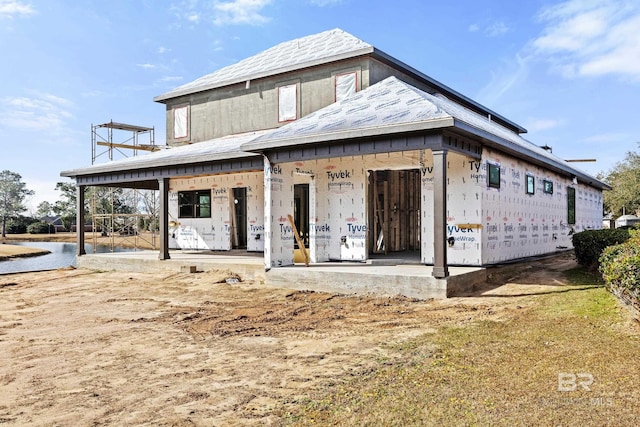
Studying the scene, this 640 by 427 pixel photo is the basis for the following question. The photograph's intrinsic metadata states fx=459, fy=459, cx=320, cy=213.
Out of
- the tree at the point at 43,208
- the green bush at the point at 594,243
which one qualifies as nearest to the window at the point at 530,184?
the green bush at the point at 594,243

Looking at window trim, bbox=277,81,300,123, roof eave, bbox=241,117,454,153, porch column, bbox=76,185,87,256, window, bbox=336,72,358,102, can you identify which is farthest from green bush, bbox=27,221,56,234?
roof eave, bbox=241,117,454,153

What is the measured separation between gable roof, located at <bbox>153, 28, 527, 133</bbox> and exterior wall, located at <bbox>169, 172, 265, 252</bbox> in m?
3.44

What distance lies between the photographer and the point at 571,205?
17.7m

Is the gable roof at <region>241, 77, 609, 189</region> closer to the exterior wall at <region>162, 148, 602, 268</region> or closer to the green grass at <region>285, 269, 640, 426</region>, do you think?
the exterior wall at <region>162, 148, 602, 268</region>

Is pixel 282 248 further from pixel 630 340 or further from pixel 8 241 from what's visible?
pixel 8 241

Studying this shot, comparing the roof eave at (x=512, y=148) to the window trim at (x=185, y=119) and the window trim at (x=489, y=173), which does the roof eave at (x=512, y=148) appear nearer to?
the window trim at (x=489, y=173)

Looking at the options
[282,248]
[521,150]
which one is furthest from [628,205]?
[282,248]

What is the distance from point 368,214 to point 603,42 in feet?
33.6

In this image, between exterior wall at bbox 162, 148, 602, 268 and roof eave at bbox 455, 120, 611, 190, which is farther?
exterior wall at bbox 162, 148, 602, 268

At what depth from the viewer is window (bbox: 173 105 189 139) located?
709 inches

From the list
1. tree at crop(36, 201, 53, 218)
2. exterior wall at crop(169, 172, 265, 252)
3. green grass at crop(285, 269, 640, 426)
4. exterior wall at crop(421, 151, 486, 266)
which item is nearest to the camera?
green grass at crop(285, 269, 640, 426)

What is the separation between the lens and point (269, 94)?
1563 cm

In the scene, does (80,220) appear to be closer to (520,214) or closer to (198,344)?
(198,344)

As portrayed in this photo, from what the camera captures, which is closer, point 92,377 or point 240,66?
point 92,377
